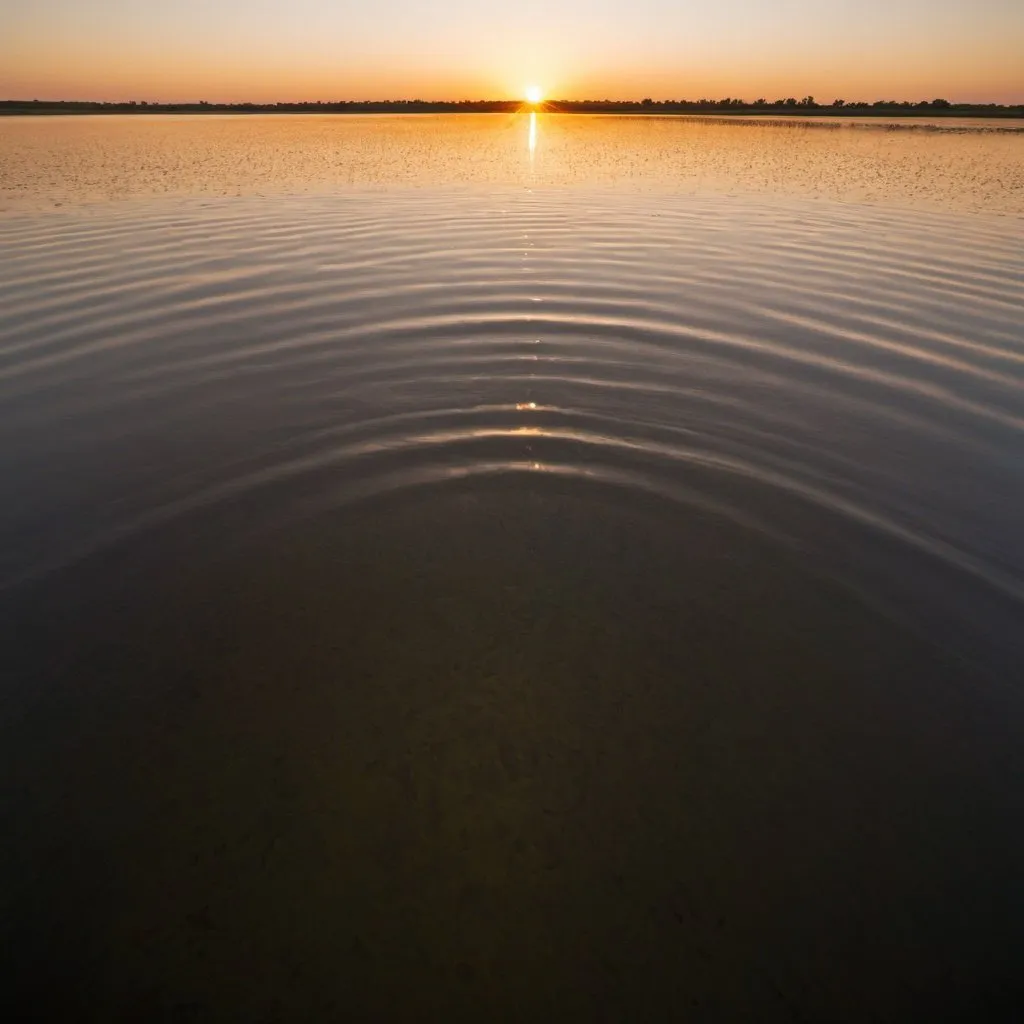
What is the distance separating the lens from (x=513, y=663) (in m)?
4.75

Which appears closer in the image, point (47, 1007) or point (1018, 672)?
point (47, 1007)

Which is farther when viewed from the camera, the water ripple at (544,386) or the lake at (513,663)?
the water ripple at (544,386)

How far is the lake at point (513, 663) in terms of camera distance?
3174 mm

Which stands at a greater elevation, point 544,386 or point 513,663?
point 544,386

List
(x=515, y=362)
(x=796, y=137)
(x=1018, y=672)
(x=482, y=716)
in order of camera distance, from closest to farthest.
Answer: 1. (x=482, y=716)
2. (x=1018, y=672)
3. (x=515, y=362)
4. (x=796, y=137)

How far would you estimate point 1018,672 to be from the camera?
4695mm

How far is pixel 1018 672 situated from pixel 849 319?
333 inches

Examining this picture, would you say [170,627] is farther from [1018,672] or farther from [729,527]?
[1018,672]

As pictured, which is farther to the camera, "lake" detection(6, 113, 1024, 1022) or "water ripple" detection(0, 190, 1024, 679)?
"water ripple" detection(0, 190, 1024, 679)

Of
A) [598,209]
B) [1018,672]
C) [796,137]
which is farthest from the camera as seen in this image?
[796,137]

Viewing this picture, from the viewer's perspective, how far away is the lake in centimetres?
317

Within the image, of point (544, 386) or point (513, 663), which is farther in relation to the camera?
point (544, 386)

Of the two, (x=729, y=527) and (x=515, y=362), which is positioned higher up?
(x=515, y=362)

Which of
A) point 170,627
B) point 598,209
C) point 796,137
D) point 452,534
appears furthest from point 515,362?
point 796,137
